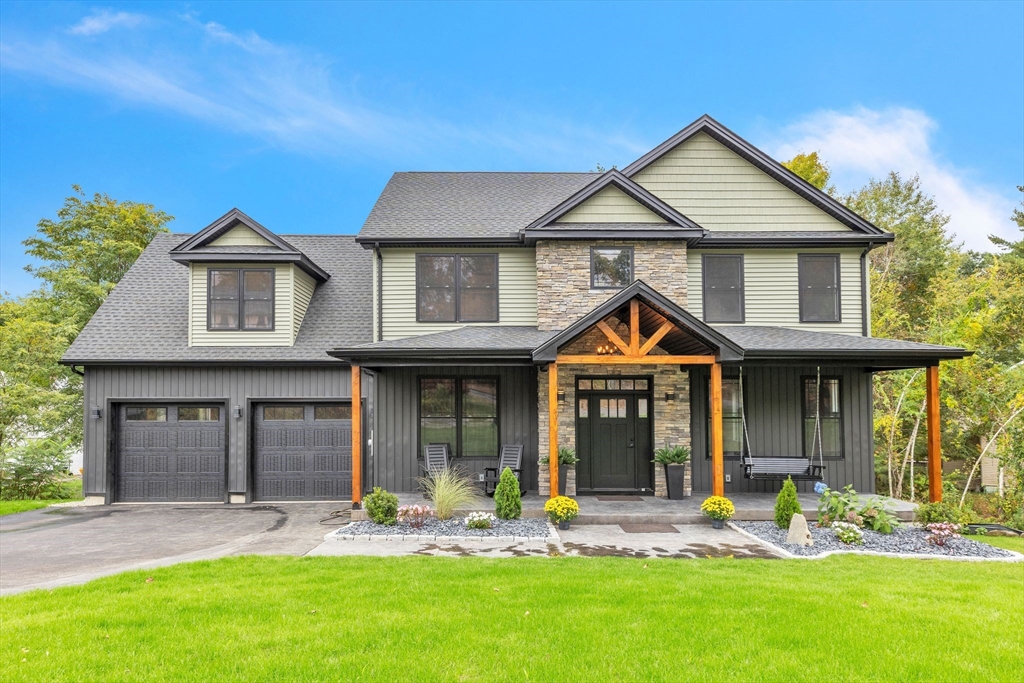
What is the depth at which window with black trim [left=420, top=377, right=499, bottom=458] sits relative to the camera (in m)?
11.7

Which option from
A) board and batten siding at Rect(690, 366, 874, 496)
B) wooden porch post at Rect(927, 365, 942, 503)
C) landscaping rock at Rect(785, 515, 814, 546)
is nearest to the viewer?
landscaping rock at Rect(785, 515, 814, 546)

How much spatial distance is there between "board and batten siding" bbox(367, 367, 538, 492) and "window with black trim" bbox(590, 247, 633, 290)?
2.37m

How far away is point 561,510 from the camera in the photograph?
8.78 metres

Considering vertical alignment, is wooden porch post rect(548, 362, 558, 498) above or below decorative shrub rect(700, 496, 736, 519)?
above

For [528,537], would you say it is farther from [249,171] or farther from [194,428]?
[249,171]

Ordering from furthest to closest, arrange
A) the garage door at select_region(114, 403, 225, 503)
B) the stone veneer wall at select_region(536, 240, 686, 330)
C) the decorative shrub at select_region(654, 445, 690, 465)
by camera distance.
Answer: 1. the garage door at select_region(114, 403, 225, 503)
2. the stone veneer wall at select_region(536, 240, 686, 330)
3. the decorative shrub at select_region(654, 445, 690, 465)

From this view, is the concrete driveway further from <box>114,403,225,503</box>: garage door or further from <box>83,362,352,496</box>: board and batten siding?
<box>83,362,352,496</box>: board and batten siding

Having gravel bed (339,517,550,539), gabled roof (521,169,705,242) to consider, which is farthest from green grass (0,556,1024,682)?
gabled roof (521,169,705,242)

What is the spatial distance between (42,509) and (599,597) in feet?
40.6

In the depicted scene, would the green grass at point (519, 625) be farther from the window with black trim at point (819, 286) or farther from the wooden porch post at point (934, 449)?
the window with black trim at point (819, 286)

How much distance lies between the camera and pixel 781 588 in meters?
5.59

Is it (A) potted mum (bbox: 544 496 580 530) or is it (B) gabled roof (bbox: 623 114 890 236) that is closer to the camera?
(A) potted mum (bbox: 544 496 580 530)

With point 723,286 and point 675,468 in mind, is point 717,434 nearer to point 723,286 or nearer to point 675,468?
point 675,468

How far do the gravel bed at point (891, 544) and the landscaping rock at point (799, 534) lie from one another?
9cm
